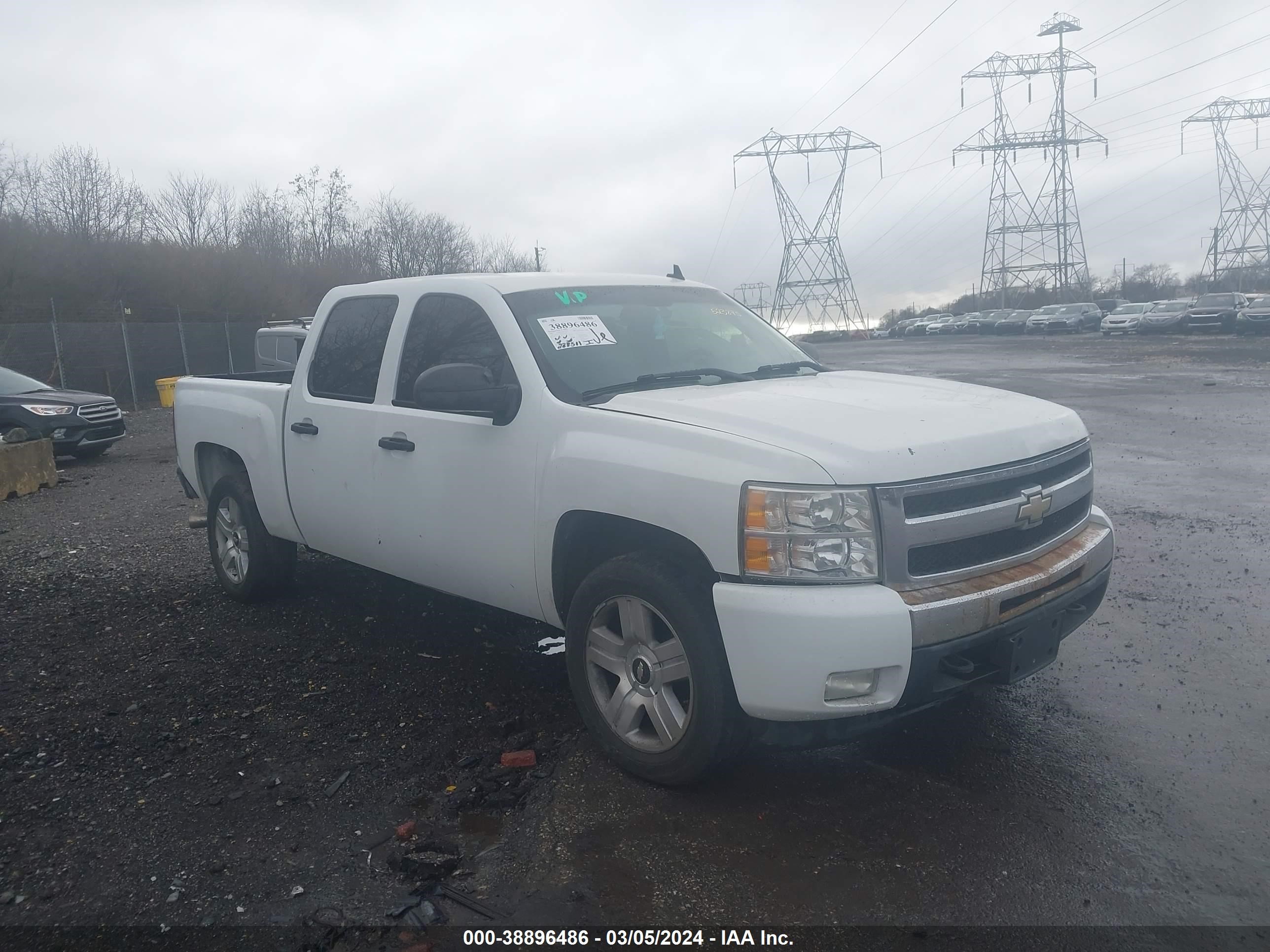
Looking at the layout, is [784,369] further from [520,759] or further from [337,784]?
[337,784]

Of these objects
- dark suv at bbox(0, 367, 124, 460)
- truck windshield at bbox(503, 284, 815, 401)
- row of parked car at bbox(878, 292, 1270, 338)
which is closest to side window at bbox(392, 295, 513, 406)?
truck windshield at bbox(503, 284, 815, 401)

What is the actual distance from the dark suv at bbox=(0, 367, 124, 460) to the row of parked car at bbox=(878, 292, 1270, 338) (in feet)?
124

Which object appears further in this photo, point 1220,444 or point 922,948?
point 1220,444

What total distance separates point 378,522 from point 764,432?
2342mm

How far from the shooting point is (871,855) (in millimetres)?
3201

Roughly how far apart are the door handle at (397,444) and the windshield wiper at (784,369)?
5.50 ft

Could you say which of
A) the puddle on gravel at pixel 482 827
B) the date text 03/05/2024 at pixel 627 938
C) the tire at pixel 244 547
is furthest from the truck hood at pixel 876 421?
the tire at pixel 244 547

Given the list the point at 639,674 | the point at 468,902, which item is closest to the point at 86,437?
the point at 639,674

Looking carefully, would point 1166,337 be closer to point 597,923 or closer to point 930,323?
point 930,323

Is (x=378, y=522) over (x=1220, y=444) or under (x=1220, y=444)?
over

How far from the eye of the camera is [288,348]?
18.6 m

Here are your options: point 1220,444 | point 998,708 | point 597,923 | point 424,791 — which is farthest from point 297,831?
point 1220,444

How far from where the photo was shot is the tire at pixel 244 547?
6035 millimetres

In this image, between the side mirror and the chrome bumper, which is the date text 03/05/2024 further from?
the side mirror
